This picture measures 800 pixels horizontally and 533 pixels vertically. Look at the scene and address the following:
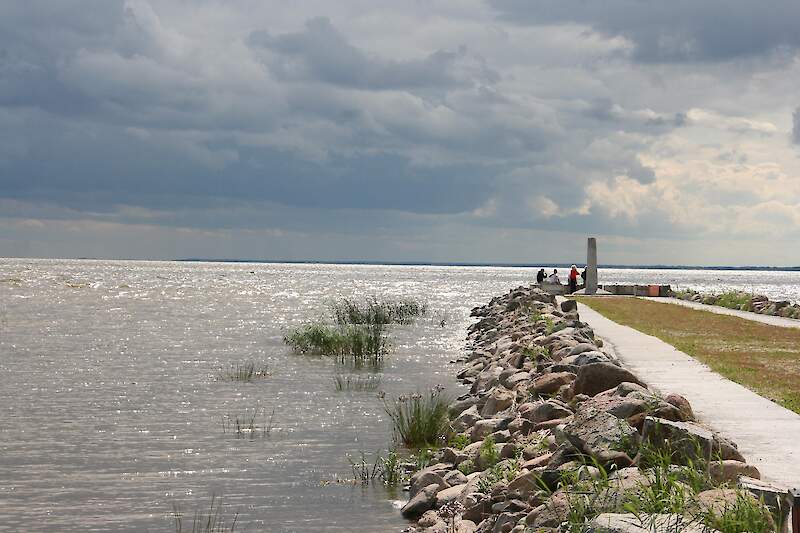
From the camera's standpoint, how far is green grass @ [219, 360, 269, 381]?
20281mm

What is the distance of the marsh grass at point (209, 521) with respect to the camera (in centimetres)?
918

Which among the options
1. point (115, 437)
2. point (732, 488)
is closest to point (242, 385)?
point (115, 437)

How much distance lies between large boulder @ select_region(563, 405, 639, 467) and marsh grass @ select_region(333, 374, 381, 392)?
1085 centimetres

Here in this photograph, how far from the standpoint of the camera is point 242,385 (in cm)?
1941

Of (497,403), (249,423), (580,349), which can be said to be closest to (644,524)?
(497,403)

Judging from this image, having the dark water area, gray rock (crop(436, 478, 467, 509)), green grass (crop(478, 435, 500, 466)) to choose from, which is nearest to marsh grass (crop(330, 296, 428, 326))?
the dark water area

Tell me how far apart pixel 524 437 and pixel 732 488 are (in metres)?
3.90

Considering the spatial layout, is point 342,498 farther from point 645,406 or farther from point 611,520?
point 611,520

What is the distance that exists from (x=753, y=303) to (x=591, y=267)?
11454 millimetres

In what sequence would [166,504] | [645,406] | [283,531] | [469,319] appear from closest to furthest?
→ 1. [645,406]
2. [283,531]
3. [166,504]
4. [469,319]

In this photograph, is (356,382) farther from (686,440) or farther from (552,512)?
(552,512)

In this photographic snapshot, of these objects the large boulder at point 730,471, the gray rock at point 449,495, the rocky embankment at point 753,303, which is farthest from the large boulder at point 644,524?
the rocky embankment at point 753,303

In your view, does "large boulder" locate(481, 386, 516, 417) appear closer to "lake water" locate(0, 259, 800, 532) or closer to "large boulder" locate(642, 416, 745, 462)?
"lake water" locate(0, 259, 800, 532)

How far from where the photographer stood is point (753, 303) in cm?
3469
